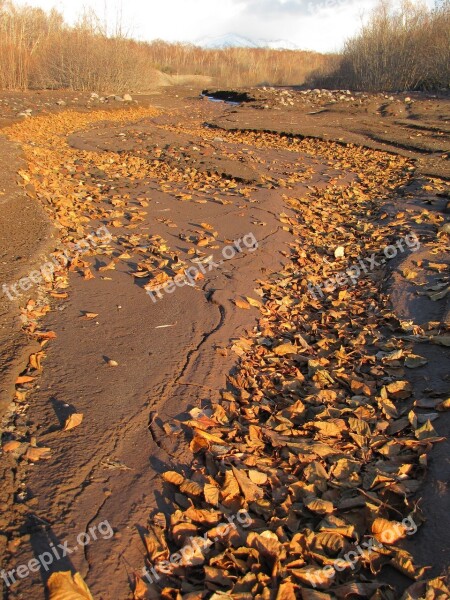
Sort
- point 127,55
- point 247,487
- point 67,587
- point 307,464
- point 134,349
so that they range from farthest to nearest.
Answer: point 127,55
point 134,349
point 307,464
point 247,487
point 67,587

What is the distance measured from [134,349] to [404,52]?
18.2 meters

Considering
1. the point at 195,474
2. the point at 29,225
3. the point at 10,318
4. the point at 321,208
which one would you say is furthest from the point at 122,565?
the point at 321,208

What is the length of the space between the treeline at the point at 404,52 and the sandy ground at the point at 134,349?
11328mm

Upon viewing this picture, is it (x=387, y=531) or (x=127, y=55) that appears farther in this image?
(x=127, y=55)

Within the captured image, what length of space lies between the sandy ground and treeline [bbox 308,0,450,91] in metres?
11.3

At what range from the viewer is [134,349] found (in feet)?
8.78

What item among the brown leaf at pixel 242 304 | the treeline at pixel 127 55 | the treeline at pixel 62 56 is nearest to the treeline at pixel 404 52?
the treeline at pixel 127 55

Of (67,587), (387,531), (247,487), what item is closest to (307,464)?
(247,487)

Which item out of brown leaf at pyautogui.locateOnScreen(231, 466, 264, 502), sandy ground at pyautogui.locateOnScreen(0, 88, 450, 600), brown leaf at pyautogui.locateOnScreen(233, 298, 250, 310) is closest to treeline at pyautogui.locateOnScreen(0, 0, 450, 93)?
sandy ground at pyautogui.locateOnScreen(0, 88, 450, 600)

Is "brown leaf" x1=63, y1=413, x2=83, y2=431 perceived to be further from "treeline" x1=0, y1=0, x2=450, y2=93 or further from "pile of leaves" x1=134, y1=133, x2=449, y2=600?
"treeline" x1=0, y1=0, x2=450, y2=93

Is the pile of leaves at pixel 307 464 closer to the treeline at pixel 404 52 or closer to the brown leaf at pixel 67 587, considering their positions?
the brown leaf at pixel 67 587

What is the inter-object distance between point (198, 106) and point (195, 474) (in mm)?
15485

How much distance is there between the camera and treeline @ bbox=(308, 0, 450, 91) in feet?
52.4

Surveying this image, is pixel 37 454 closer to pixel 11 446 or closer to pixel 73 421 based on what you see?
pixel 11 446
